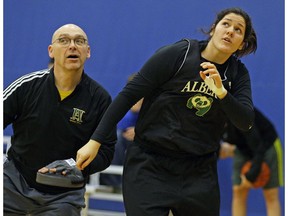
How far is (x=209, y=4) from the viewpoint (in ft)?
21.7

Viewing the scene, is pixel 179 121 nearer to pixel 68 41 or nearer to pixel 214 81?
pixel 214 81

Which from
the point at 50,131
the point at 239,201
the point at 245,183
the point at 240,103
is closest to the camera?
the point at 240,103

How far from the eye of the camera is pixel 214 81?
9.99 ft

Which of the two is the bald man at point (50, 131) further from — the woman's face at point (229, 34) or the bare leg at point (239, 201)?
the bare leg at point (239, 201)

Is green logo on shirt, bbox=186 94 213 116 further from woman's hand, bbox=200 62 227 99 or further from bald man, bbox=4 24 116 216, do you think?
bald man, bbox=4 24 116 216

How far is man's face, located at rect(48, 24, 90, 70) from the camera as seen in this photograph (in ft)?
12.4

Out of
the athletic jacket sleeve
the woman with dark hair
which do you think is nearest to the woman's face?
the woman with dark hair

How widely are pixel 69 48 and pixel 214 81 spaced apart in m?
1.12

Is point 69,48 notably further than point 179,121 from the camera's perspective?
Yes

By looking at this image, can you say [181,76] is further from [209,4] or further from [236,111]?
[209,4]

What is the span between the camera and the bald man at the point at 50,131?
12.2ft

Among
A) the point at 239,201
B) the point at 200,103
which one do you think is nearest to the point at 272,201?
the point at 239,201

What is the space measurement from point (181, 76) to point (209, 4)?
3.51 meters

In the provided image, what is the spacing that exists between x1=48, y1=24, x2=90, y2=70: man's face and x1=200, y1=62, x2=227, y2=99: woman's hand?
1.03 m
